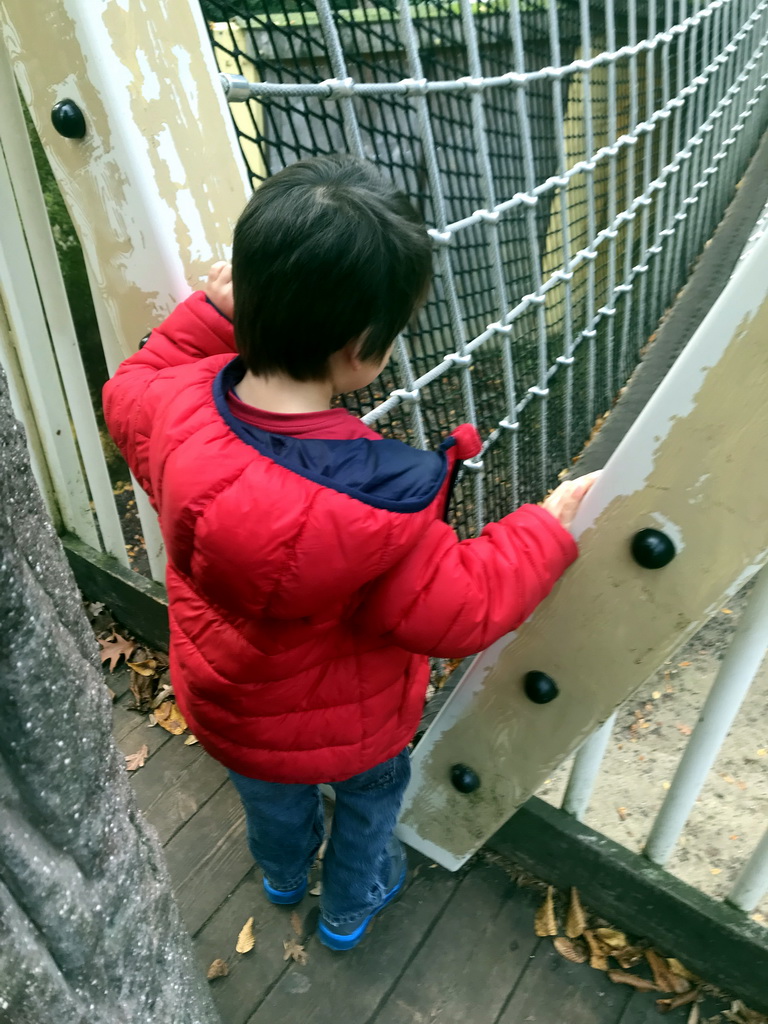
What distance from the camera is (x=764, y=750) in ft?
7.30

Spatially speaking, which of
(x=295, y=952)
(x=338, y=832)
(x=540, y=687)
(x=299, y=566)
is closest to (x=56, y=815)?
(x=299, y=566)

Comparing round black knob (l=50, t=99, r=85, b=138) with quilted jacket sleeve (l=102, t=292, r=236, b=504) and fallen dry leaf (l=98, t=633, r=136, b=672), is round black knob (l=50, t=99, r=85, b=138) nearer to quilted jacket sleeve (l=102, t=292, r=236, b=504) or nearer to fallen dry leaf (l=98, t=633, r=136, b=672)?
quilted jacket sleeve (l=102, t=292, r=236, b=504)

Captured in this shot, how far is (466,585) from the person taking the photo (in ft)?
3.03

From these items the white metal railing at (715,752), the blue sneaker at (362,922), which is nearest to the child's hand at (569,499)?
the white metal railing at (715,752)

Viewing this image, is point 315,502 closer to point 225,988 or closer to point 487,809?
point 487,809

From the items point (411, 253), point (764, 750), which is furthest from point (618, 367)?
point (411, 253)

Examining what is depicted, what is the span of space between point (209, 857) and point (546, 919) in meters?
0.78

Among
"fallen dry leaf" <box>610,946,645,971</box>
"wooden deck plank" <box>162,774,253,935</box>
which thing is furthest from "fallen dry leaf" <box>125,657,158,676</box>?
"fallen dry leaf" <box>610,946,645,971</box>

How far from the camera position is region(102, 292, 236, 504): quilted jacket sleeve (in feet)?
3.42

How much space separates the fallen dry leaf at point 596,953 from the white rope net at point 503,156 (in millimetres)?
919

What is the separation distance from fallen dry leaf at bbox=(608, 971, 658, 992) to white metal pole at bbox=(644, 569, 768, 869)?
26cm

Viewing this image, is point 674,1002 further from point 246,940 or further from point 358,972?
point 246,940

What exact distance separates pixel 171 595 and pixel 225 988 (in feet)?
3.05

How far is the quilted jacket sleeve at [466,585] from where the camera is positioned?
35.8 inches
